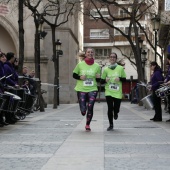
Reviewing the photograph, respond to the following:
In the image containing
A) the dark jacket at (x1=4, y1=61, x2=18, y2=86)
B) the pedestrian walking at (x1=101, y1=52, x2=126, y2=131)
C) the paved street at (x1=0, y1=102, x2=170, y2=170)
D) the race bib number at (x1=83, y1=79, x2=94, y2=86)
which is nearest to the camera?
the paved street at (x1=0, y1=102, x2=170, y2=170)

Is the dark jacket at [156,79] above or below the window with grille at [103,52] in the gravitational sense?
below

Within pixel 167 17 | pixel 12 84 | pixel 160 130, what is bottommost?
pixel 160 130

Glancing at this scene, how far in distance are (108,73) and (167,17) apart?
691 inches

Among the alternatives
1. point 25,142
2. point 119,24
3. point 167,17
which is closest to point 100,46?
point 119,24

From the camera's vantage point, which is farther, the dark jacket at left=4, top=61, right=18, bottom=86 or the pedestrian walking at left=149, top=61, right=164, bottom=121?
the pedestrian walking at left=149, top=61, right=164, bottom=121

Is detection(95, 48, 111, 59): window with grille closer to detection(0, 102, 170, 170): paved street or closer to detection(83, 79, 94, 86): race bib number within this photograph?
detection(0, 102, 170, 170): paved street

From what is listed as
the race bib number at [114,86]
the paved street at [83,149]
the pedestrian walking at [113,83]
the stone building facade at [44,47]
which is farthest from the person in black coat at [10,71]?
the stone building facade at [44,47]

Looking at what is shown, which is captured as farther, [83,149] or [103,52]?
[103,52]

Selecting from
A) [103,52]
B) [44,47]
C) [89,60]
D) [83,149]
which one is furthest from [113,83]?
[103,52]

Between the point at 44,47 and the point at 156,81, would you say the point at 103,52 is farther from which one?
the point at 156,81

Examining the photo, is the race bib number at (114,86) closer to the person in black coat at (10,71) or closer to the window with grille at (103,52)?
the person in black coat at (10,71)

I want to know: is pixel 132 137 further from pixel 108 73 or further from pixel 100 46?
pixel 100 46

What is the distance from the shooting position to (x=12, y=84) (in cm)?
1396

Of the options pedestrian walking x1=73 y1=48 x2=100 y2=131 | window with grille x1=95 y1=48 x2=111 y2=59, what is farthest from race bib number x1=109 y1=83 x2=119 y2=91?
window with grille x1=95 y1=48 x2=111 y2=59
